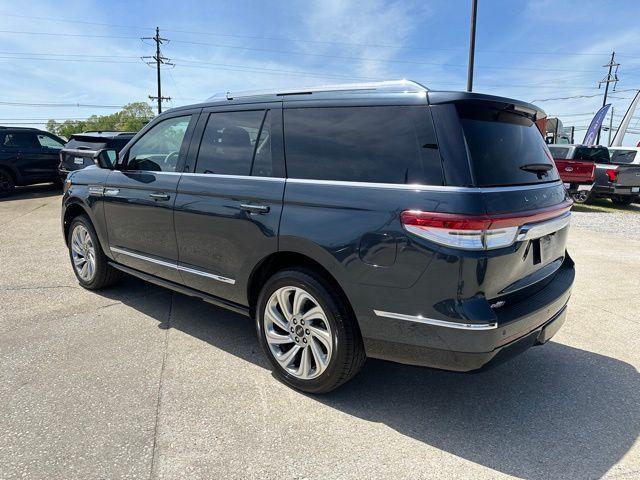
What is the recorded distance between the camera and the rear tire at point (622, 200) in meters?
15.0

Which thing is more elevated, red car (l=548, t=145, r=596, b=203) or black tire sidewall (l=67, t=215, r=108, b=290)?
red car (l=548, t=145, r=596, b=203)

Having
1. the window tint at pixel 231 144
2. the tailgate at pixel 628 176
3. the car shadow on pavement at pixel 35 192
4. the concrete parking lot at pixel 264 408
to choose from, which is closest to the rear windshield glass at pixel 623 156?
the tailgate at pixel 628 176

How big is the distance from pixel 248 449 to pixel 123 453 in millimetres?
659

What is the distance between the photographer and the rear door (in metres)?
3.09

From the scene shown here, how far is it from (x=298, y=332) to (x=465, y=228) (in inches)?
52.0

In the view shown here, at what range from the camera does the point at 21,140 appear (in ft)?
41.9

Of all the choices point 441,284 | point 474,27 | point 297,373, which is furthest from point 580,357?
point 474,27

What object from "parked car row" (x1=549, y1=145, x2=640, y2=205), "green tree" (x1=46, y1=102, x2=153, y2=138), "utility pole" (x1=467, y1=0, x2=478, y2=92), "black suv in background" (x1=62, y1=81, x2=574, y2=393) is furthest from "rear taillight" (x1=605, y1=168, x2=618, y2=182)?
"green tree" (x1=46, y1=102, x2=153, y2=138)

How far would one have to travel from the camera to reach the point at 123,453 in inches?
95.3

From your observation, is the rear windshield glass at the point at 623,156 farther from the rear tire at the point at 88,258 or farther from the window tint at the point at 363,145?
the rear tire at the point at 88,258

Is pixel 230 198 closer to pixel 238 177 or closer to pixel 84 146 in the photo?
pixel 238 177

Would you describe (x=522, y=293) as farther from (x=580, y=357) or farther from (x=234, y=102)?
(x=234, y=102)

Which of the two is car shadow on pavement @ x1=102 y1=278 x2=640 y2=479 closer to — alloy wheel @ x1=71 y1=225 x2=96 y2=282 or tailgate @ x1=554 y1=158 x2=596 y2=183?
alloy wheel @ x1=71 y1=225 x2=96 y2=282

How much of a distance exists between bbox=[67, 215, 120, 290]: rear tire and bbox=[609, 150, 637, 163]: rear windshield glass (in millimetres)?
17173
